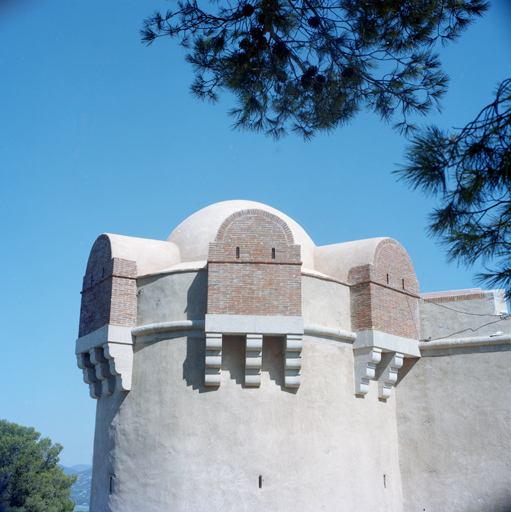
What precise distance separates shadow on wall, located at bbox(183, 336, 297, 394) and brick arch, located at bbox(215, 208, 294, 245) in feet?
6.09

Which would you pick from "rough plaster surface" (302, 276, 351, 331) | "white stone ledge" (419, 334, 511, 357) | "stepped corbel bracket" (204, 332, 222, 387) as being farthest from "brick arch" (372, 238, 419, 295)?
"stepped corbel bracket" (204, 332, 222, 387)

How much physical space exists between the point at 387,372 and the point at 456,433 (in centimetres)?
171

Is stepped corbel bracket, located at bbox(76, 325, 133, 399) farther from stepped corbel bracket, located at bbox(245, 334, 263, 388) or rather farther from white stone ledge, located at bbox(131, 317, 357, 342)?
stepped corbel bracket, located at bbox(245, 334, 263, 388)

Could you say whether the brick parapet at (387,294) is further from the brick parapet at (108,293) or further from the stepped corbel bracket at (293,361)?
the brick parapet at (108,293)

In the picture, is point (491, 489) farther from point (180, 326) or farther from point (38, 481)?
point (38, 481)

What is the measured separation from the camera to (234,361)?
1245 centimetres

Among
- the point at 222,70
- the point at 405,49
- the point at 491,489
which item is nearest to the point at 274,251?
the point at 222,70

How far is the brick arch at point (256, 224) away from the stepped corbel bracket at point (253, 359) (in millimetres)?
1906

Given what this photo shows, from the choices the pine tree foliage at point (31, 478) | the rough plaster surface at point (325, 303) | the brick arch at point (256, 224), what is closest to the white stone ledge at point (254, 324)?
the rough plaster surface at point (325, 303)

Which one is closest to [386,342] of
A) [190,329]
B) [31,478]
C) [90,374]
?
[190,329]

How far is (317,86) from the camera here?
10633mm

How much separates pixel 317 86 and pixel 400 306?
5.38 meters

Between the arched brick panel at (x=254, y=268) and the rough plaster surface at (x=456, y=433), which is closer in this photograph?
the arched brick panel at (x=254, y=268)

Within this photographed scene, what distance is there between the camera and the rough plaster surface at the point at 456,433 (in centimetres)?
1284
